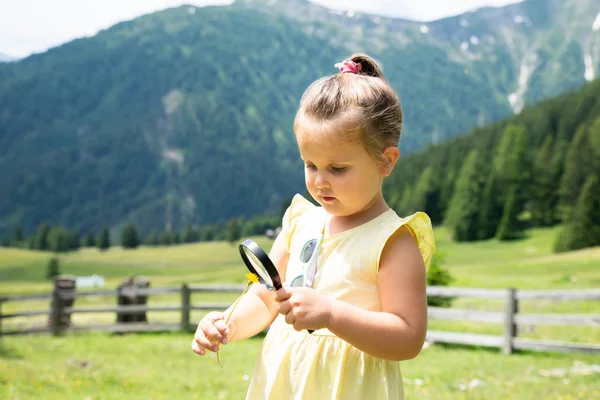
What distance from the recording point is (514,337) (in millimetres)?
11469

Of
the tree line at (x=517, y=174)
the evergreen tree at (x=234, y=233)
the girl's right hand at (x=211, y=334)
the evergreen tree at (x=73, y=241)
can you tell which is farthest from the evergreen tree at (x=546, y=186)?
the evergreen tree at (x=73, y=241)

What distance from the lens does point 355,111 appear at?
7.39 ft

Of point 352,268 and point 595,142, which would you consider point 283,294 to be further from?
point 595,142

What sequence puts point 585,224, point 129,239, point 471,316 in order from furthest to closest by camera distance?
point 129,239
point 585,224
point 471,316

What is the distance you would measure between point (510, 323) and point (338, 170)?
9965mm

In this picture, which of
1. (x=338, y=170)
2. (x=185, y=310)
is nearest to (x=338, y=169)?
(x=338, y=170)

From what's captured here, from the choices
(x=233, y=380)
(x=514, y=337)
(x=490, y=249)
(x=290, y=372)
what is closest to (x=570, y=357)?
(x=514, y=337)

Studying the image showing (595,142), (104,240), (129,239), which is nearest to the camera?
(595,142)

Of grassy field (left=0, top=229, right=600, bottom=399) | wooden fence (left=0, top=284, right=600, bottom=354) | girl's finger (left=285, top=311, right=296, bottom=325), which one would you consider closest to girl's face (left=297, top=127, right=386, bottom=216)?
girl's finger (left=285, top=311, right=296, bottom=325)

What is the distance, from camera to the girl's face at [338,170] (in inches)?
88.7

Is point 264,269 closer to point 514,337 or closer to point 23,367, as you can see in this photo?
point 23,367

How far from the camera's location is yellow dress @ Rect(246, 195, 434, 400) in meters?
2.30

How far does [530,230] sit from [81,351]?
8879cm

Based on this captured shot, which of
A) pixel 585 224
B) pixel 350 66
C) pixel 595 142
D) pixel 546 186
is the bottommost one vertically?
pixel 546 186
